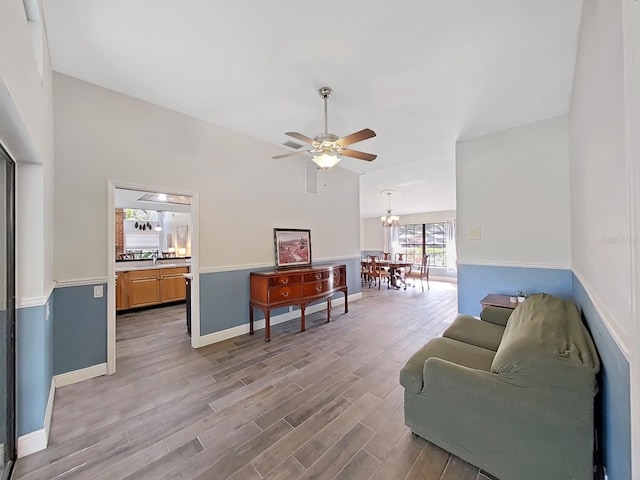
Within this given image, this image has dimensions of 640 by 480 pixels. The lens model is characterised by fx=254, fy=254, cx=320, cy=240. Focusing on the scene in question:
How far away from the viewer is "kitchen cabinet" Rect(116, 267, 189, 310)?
464 cm

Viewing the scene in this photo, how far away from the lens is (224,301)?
356cm

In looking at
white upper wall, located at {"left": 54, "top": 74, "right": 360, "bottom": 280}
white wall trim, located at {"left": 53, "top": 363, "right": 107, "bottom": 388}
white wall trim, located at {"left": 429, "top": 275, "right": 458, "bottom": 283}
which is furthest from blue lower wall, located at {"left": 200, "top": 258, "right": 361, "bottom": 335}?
white wall trim, located at {"left": 429, "top": 275, "right": 458, "bottom": 283}

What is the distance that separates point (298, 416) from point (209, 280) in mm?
2118

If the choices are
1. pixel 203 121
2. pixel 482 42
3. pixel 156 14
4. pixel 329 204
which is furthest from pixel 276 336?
pixel 482 42

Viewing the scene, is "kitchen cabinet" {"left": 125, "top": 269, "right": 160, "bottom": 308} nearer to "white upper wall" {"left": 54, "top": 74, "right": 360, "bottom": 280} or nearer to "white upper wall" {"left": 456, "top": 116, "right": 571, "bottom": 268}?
"white upper wall" {"left": 54, "top": 74, "right": 360, "bottom": 280}

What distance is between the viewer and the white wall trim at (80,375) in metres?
2.42

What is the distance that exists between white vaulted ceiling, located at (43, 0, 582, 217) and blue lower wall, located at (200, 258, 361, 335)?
6.93 ft

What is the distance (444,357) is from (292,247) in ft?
9.58

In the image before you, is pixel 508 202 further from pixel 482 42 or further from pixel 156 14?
pixel 156 14

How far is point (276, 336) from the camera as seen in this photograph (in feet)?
11.9

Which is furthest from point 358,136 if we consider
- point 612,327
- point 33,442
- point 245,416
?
point 33,442

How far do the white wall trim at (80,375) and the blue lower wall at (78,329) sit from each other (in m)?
0.03

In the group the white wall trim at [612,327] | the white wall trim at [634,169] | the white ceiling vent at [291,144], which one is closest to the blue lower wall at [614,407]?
the white wall trim at [612,327]

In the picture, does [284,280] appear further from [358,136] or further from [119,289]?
[119,289]
